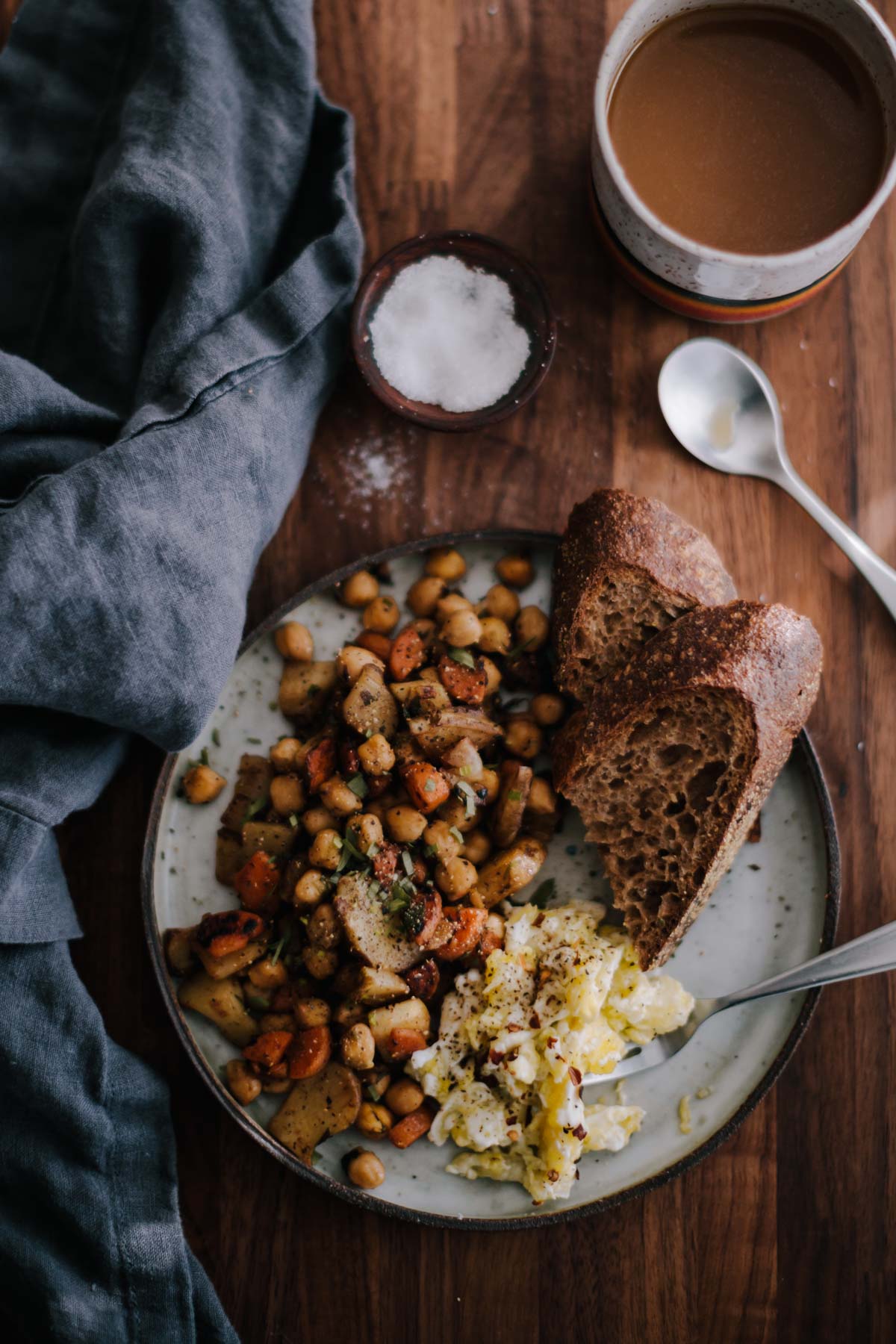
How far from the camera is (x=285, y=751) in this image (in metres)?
1.73

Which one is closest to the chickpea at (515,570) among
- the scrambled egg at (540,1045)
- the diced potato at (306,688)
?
the diced potato at (306,688)

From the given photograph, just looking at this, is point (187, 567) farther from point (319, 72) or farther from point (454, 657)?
point (319, 72)

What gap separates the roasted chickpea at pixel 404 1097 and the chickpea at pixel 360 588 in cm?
82

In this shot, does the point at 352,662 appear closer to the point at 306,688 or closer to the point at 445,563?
the point at 306,688

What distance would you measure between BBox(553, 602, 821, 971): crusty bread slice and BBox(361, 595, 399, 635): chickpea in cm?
36

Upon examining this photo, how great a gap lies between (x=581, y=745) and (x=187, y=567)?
2.29 ft

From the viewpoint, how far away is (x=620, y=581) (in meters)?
1.69

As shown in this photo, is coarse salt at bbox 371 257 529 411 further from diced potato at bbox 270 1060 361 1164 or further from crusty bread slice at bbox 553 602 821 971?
diced potato at bbox 270 1060 361 1164

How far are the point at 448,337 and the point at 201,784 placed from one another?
2.93 feet

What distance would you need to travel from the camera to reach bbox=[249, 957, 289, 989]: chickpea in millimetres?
1685

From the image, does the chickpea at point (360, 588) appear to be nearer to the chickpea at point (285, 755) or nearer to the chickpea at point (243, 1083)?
the chickpea at point (285, 755)

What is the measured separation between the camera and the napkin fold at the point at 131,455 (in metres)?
1.55

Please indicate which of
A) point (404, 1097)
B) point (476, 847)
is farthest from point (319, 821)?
point (404, 1097)

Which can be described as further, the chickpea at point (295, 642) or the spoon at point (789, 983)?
the chickpea at point (295, 642)
